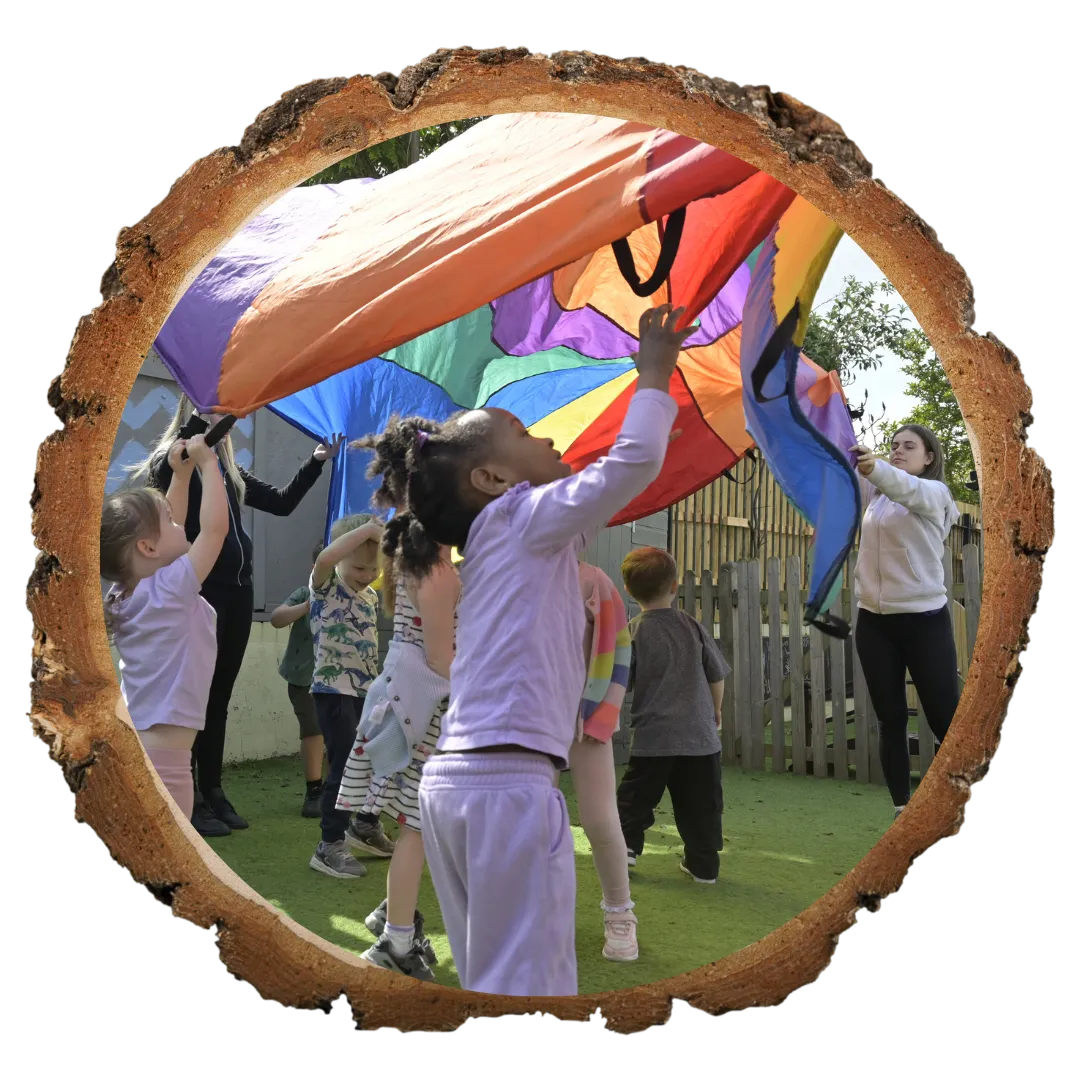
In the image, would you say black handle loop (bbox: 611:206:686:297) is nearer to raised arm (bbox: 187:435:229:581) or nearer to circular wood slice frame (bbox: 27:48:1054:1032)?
circular wood slice frame (bbox: 27:48:1054:1032)

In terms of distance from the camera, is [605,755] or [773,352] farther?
[773,352]

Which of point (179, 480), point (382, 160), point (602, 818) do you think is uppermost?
point (382, 160)

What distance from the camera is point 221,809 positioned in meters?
2.24


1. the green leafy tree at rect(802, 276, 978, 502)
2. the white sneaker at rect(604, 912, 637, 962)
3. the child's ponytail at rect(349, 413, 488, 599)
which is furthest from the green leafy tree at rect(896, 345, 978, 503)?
the white sneaker at rect(604, 912, 637, 962)

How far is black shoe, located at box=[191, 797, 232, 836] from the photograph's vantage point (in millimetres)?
2180

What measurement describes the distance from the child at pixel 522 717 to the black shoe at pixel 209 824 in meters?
0.91

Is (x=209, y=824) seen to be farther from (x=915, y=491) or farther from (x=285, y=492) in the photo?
(x=915, y=491)

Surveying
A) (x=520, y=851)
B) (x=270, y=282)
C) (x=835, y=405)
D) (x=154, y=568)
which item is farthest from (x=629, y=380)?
(x=520, y=851)

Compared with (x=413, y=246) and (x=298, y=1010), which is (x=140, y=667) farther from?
(x=413, y=246)

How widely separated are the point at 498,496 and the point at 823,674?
2.23 meters

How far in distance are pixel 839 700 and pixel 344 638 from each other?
5.64 feet

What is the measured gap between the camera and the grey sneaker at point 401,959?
5.35 ft

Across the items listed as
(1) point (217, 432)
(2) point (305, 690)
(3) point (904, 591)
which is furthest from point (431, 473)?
(2) point (305, 690)

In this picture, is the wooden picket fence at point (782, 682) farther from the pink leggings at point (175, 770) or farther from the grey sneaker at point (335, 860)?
the pink leggings at point (175, 770)
